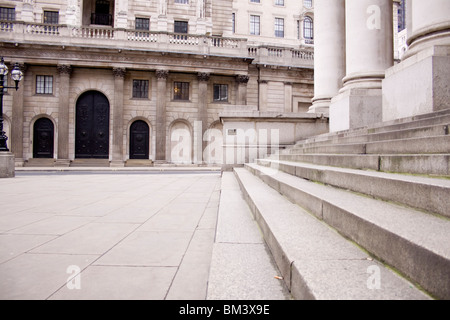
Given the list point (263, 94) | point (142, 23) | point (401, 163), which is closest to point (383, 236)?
point (401, 163)

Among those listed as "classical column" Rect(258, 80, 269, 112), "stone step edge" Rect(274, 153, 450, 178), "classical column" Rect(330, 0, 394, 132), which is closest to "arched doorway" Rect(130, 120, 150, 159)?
"classical column" Rect(258, 80, 269, 112)

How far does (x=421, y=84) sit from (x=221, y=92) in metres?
21.5

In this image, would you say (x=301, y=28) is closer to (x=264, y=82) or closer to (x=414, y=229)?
(x=264, y=82)

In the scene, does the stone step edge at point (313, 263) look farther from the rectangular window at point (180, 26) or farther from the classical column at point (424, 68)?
the rectangular window at point (180, 26)

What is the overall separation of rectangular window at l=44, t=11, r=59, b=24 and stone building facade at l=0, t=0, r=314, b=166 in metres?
0.09

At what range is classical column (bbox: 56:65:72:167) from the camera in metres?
21.7

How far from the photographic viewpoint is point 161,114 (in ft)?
76.6

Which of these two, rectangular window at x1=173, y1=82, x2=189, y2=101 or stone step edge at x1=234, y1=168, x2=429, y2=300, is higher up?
rectangular window at x1=173, y1=82, x2=189, y2=101

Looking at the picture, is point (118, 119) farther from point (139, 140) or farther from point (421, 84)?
point (421, 84)

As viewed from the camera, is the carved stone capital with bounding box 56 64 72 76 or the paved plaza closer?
the paved plaza

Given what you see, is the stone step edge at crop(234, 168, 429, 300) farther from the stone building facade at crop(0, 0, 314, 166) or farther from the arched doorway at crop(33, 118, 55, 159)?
the arched doorway at crop(33, 118, 55, 159)

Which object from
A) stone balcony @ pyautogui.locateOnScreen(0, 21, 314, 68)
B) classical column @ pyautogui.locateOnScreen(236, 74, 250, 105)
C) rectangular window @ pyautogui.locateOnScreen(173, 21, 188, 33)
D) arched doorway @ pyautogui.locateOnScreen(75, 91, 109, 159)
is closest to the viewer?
stone balcony @ pyautogui.locateOnScreen(0, 21, 314, 68)

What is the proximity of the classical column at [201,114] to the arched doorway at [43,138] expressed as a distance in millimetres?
11983

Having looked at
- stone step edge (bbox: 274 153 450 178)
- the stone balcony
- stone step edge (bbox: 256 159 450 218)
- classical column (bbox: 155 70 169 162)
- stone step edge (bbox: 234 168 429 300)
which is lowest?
stone step edge (bbox: 234 168 429 300)
